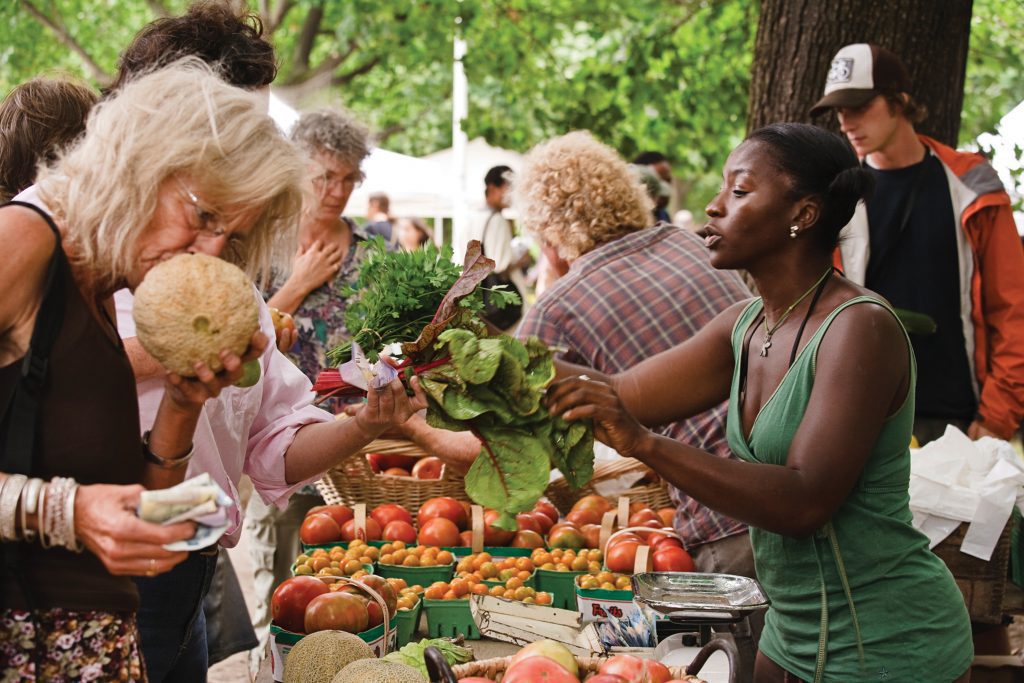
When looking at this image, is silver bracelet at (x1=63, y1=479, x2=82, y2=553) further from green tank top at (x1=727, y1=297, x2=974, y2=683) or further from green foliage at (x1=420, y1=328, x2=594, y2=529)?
green tank top at (x1=727, y1=297, x2=974, y2=683)

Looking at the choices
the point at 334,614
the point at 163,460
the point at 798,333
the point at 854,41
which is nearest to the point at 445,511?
the point at 334,614

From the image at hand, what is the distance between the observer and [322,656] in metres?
2.49

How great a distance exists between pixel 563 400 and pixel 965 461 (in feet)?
6.23

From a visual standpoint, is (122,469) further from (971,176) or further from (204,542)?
(971,176)

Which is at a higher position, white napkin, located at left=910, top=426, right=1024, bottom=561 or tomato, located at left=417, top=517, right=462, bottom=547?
white napkin, located at left=910, top=426, right=1024, bottom=561

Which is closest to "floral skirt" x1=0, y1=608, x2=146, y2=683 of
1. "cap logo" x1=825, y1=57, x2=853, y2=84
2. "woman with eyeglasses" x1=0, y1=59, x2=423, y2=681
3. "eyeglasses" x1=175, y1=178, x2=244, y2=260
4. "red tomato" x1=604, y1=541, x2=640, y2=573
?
"woman with eyeglasses" x1=0, y1=59, x2=423, y2=681

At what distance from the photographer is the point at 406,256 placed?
299cm

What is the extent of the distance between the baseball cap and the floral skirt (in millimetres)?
3749

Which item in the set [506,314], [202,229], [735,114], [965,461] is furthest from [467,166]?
[202,229]

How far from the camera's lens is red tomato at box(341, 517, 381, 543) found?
3697 millimetres

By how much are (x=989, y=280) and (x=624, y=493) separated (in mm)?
1887

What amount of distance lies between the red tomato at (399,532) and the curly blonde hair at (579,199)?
1.19 meters

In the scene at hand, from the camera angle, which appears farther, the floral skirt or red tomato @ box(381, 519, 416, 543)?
red tomato @ box(381, 519, 416, 543)

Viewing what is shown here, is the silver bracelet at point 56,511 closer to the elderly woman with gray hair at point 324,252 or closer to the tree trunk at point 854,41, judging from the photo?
the elderly woman with gray hair at point 324,252
